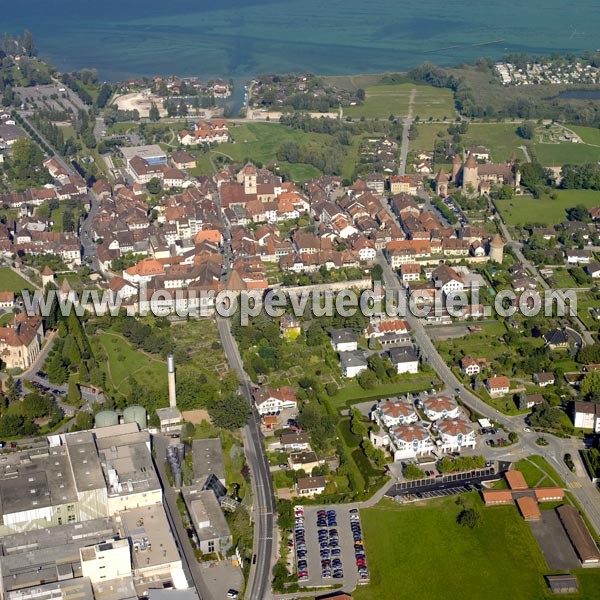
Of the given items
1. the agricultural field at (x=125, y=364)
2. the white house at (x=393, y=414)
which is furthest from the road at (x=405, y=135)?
the white house at (x=393, y=414)

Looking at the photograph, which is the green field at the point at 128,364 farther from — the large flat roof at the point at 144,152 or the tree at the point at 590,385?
the large flat roof at the point at 144,152

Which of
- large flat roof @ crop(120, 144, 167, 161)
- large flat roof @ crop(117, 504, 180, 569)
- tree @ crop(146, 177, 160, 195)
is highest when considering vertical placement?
large flat roof @ crop(120, 144, 167, 161)

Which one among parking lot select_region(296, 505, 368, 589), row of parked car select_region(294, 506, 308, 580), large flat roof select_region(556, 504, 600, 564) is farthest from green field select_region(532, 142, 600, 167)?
row of parked car select_region(294, 506, 308, 580)

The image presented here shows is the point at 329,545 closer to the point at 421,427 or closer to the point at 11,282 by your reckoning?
the point at 421,427

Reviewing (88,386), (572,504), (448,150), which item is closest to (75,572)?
(88,386)

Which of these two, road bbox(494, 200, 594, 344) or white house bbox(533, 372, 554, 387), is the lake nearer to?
road bbox(494, 200, 594, 344)

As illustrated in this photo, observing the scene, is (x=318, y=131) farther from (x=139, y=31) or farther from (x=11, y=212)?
(x=139, y=31)

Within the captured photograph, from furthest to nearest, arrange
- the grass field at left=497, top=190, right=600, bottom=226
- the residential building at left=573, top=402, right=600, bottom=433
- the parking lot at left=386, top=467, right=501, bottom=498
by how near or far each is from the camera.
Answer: the grass field at left=497, top=190, right=600, bottom=226
the residential building at left=573, top=402, right=600, bottom=433
the parking lot at left=386, top=467, right=501, bottom=498
